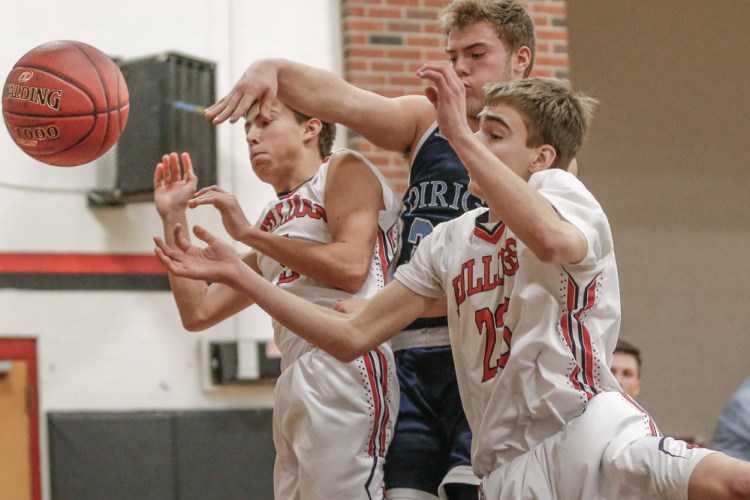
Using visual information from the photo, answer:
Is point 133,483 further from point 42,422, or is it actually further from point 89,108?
point 89,108

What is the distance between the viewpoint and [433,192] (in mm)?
3693

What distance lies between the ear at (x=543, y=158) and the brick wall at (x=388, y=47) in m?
3.77

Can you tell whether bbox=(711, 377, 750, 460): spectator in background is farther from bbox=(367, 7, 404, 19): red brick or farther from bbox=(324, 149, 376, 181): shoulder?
bbox=(367, 7, 404, 19): red brick

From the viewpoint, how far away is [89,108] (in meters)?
4.21

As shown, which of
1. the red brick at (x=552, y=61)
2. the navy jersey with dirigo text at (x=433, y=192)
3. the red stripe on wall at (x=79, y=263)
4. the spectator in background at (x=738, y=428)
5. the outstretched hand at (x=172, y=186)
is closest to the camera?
the navy jersey with dirigo text at (x=433, y=192)

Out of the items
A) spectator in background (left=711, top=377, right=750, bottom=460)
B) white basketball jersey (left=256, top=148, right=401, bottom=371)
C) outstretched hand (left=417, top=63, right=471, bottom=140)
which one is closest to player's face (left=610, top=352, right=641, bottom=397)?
spectator in background (left=711, top=377, right=750, bottom=460)

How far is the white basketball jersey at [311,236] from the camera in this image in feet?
12.3

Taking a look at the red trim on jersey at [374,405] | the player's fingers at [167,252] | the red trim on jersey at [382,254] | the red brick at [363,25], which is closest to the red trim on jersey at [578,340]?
the red trim on jersey at [374,405]

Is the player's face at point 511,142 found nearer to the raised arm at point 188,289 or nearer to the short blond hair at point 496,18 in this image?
the short blond hair at point 496,18

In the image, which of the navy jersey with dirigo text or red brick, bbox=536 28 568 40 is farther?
red brick, bbox=536 28 568 40

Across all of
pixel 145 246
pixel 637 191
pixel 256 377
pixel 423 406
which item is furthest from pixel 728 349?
pixel 423 406

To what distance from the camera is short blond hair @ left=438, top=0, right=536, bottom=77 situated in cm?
380

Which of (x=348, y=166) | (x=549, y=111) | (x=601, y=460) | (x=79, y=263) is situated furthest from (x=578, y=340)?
(x=79, y=263)

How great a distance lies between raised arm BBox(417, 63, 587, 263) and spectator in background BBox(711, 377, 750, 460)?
1830 mm
